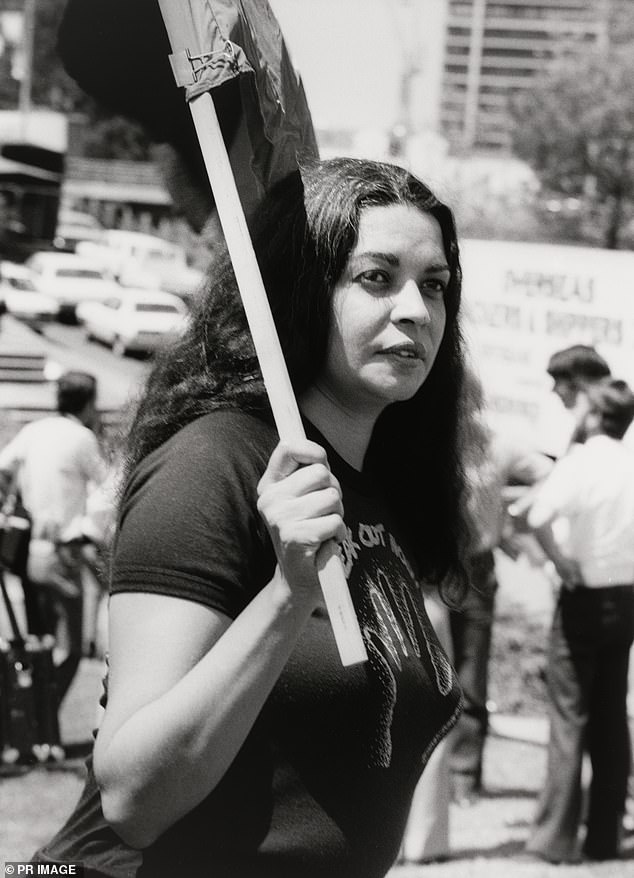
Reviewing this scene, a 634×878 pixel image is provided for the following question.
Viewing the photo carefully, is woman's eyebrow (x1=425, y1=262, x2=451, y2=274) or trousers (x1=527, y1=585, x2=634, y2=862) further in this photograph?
trousers (x1=527, y1=585, x2=634, y2=862)

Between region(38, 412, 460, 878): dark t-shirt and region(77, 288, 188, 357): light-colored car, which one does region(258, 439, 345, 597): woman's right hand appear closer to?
region(38, 412, 460, 878): dark t-shirt

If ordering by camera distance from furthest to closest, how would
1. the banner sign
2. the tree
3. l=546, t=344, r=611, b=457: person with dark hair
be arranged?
the tree < the banner sign < l=546, t=344, r=611, b=457: person with dark hair

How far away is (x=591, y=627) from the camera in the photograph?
4.71 m

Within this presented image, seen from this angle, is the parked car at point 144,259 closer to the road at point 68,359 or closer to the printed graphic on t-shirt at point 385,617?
the road at point 68,359

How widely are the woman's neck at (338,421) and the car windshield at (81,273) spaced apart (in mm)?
5285

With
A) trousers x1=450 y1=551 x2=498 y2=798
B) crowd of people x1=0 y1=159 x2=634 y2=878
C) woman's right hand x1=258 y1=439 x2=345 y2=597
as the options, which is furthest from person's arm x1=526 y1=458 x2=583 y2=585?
woman's right hand x1=258 y1=439 x2=345 y2=597

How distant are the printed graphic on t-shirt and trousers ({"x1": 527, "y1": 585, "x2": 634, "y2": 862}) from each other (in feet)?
10.3

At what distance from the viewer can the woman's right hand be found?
50.3 inches

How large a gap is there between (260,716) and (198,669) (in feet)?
0.49

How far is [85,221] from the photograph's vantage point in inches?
285

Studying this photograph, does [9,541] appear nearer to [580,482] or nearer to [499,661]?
[580,482]

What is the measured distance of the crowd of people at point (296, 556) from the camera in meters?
1.28

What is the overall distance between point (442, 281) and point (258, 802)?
25.8 inches

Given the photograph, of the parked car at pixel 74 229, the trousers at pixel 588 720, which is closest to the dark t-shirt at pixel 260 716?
the trousers at pixel 588 720
